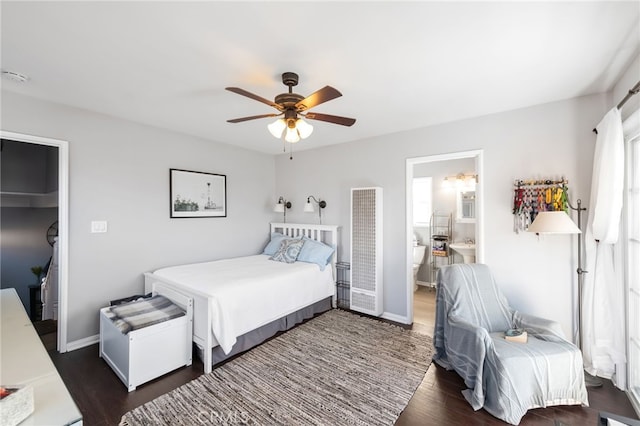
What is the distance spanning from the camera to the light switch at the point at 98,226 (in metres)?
2.91

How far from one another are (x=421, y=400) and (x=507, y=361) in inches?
27.7

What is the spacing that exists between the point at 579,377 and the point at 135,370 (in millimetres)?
3393

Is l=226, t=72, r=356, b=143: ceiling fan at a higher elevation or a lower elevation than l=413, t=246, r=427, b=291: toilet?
higher

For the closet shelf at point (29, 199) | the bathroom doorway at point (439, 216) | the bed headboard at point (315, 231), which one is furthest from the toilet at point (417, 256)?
the closet shelf at point (29, 199)

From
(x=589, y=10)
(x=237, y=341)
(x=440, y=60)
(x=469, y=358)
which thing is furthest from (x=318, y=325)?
(x=589, y=10)

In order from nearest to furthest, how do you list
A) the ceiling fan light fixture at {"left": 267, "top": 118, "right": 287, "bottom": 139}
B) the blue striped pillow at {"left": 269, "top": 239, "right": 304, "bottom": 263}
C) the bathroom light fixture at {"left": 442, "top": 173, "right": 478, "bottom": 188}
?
the ceiling fan light fixture at {"left": 267, "top": 118, "right": 287, "bottom": 139} → the blue striped pillow at {"left": 269, "top": 239, "right": 304, "bottom": 263} → the bathroom light fixture at {"left": 442, "top": 173, "right": 478, "bottom": 188}

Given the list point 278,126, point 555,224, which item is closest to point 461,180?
point 555,224

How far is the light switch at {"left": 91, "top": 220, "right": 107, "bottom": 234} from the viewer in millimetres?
2914

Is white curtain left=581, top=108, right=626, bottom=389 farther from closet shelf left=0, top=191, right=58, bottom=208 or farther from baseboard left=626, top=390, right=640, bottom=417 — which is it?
closet shelf left=0, top=191, right=58, bottom=208

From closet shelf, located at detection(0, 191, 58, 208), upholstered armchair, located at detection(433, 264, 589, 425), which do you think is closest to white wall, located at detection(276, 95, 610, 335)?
upholstered armchair, located at detection(433, 264, 589, 425)

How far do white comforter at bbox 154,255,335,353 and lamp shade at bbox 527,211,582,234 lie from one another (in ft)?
8.22

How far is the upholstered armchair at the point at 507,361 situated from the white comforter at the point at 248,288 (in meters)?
1.72

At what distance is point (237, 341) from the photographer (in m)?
2.76

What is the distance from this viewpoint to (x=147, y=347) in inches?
88.4
